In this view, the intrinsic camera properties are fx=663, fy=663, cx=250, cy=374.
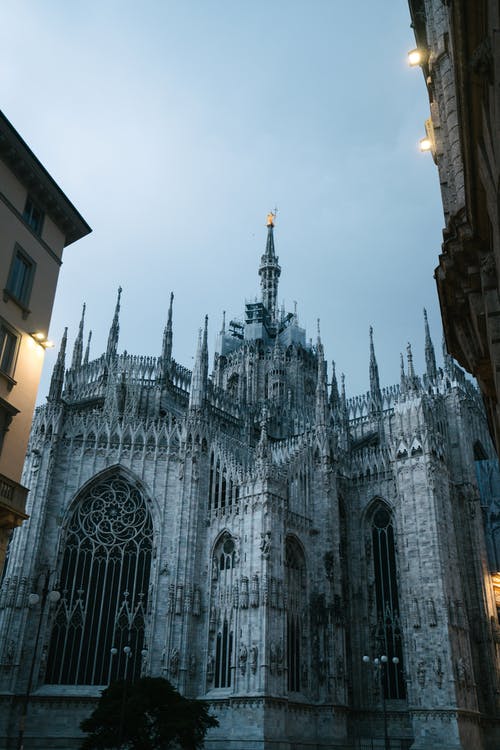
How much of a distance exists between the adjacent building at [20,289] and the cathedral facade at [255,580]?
12.2 metres

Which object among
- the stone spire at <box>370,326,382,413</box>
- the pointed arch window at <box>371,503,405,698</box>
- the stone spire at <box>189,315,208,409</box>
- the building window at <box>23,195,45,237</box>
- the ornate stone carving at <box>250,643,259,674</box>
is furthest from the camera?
the stone spire at <box>370,326,382,413</box>

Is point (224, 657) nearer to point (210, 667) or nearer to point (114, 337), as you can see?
point (210, 667)

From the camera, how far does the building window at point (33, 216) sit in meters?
23.6

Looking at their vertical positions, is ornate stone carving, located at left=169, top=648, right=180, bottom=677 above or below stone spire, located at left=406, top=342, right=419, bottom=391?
below

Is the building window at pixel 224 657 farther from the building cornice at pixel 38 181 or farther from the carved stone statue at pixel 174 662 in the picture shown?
the building cornice at pixel 38 181

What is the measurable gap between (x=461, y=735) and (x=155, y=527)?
753 inches

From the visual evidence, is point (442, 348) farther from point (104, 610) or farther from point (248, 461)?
point (104, 610)

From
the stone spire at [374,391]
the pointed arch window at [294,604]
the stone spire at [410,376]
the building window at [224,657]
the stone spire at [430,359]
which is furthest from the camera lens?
the stone spire at [374,391]

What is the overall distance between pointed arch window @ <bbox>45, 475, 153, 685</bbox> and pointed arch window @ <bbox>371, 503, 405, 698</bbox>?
580 inches

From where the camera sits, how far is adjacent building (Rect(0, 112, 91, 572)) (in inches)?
822

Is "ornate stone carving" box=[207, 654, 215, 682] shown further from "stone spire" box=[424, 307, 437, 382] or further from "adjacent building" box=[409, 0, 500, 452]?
"stone spire" box=[424, 307, 437, 382]

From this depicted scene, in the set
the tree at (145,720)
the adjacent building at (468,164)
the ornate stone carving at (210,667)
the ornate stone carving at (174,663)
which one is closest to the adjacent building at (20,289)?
the tree at (145,720)

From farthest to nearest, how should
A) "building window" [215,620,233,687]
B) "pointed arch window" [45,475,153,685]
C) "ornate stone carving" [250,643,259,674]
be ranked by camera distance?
"pointed arch window" [45,475,153,685]
"building window" [215,620,233,687]
"ornate stone carving" [250,643,259,674]

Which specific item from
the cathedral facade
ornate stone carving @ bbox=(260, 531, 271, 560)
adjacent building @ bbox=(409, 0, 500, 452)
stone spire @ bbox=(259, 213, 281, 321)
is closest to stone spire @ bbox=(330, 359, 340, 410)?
the cathedral facade
